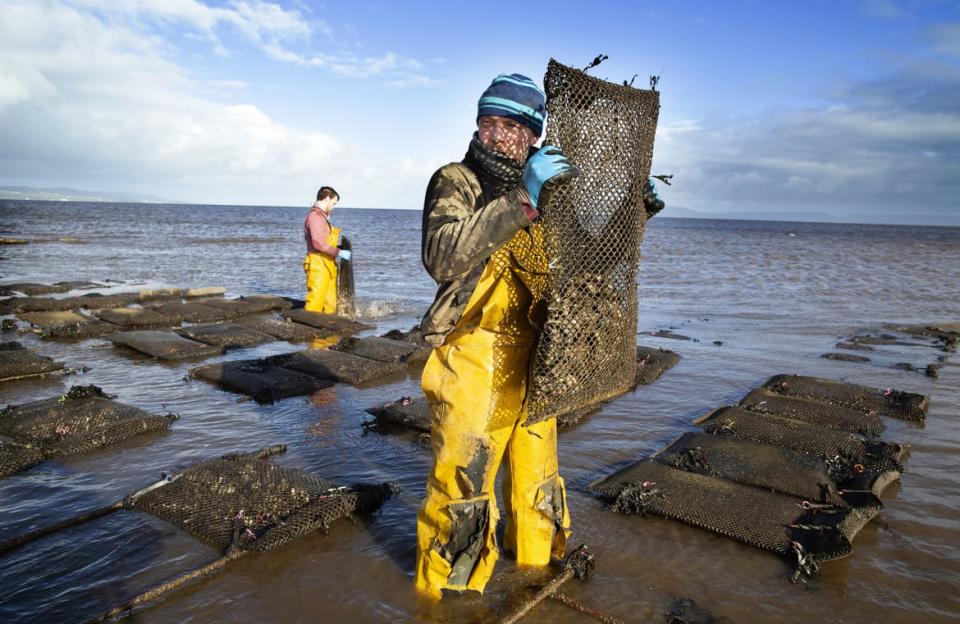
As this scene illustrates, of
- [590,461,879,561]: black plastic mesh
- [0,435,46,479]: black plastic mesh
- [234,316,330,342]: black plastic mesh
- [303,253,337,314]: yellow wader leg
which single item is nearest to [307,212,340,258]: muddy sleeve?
[303,253,337,314]: yellow wader leg

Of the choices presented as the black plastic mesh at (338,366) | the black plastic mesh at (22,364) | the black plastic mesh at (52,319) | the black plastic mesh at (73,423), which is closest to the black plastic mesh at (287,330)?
the black plastic mesh at (338,366)

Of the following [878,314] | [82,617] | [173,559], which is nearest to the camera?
[82,617]

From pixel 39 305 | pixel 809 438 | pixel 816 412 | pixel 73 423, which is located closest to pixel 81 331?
pixel 39 305

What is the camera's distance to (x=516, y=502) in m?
2.82

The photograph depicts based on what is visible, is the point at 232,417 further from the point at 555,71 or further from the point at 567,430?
the point at 555,71

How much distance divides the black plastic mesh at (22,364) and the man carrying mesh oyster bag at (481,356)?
18.2 feet

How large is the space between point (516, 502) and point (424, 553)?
0.49 meters

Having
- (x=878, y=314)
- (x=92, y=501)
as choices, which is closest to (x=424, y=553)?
(x=92, y=501)

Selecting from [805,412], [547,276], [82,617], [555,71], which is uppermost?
[555,71]

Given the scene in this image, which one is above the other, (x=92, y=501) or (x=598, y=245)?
(x=598, y=245)

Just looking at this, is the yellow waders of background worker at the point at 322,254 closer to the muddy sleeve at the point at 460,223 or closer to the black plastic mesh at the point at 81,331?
the black plastic mesh at the point at 81,331

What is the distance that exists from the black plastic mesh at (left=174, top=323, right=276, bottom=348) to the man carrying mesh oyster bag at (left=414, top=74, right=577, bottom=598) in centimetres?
595

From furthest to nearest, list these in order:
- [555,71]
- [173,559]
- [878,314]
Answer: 1. [878,314]
2. [173,559]
3. [555,71]

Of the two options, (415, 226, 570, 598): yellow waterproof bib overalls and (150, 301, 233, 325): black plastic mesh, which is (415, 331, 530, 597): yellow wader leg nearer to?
(415, 226, 570, 598): yellow waterproof bib overalls
